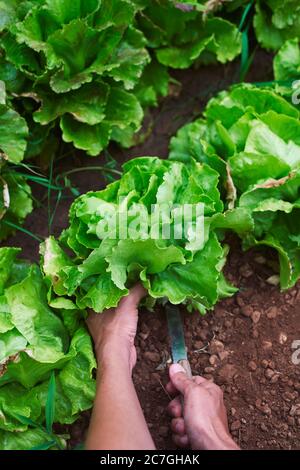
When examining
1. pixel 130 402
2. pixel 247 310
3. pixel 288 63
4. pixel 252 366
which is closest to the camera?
pixel 130 402

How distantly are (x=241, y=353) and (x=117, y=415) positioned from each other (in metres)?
0.61

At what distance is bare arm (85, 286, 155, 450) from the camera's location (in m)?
1.73

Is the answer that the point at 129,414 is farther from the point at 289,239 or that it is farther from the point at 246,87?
the point at 246,87

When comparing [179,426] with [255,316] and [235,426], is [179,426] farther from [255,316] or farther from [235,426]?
[255,316]

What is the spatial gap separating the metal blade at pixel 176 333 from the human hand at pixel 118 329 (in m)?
0.17

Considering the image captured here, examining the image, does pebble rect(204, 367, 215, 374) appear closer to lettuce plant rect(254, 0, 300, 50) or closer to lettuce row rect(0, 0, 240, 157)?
lettuce row rect(0, 0, 240, 157)

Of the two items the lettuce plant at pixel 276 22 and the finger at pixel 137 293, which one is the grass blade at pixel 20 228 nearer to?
the finger at pixel 137 293

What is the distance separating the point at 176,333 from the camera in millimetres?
2254

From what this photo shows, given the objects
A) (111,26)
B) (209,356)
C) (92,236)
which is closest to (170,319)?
(209,356)

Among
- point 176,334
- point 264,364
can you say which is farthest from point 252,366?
point 176,334

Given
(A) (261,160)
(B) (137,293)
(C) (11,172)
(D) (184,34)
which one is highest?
(D) (184,34)

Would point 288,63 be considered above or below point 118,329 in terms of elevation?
above

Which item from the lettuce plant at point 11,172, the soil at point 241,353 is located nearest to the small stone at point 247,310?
the soil at point 241,353

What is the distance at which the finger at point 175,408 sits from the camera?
202cm
